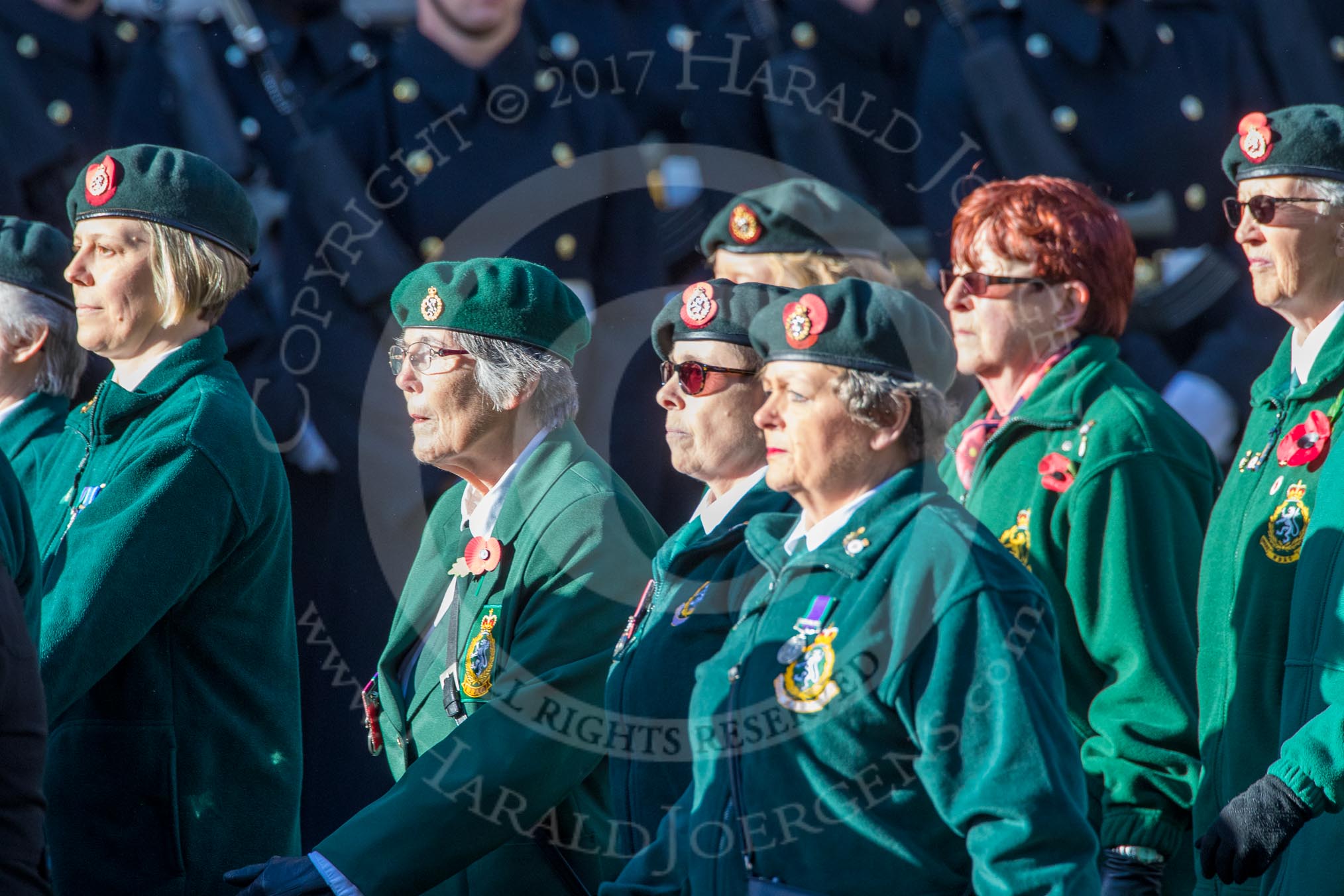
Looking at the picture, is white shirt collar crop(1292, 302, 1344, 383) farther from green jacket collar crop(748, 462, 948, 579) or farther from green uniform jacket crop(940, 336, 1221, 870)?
green jacket collar crop(748, 462, 948, 579)

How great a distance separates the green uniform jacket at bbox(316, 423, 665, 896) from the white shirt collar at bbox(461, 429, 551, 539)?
0.08ft

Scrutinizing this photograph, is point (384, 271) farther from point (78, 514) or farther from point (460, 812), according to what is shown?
point (460, 812)

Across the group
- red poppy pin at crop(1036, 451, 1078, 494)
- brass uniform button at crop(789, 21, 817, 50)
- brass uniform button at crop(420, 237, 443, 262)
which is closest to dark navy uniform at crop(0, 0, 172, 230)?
brass uniform button at crop(420, 237, 443, 262)

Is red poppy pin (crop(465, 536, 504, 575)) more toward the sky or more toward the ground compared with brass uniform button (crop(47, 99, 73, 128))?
more toward the ground

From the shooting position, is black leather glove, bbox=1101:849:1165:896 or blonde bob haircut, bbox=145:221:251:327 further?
blonde bob haircut, bbox=145:221:251:327

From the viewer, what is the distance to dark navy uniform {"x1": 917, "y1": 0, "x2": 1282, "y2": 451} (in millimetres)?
5871

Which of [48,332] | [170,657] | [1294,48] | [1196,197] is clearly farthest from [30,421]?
[1294,48]

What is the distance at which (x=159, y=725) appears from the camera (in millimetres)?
3559

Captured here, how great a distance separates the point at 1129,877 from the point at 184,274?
2113mm

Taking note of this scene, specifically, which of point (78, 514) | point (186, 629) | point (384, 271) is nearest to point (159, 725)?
point (186, 629)

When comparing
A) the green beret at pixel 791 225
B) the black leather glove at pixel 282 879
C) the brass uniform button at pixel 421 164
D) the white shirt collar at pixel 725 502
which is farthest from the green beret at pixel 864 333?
the brass uniform button at pixel 421 164

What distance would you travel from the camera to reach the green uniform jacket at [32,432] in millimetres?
4266

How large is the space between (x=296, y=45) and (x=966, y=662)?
14.0ft

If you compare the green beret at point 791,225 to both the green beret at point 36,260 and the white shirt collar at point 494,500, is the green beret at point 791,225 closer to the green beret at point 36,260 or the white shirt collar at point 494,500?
the white shirt collar at point 494,500
